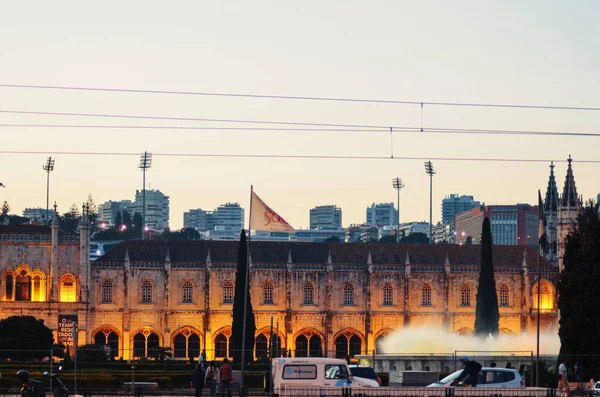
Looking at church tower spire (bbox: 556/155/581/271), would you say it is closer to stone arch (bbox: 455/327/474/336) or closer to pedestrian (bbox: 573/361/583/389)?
stone arch (bbox: 455/327/474/336)

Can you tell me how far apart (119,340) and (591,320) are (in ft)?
135

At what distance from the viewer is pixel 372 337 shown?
9444cm

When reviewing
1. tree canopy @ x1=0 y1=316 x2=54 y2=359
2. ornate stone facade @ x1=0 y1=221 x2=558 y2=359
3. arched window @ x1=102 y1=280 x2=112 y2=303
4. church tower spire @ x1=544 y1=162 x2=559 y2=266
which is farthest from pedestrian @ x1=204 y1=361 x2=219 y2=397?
church tower spire @ x1=544 y1=162 x2=559 y2=266

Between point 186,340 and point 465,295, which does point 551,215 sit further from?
point 186,340

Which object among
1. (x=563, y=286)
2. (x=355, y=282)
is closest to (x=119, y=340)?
(x=355, y=282)

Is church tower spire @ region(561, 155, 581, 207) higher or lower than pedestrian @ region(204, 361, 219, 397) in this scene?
higher

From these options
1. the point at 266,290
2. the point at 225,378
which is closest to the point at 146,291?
the point at 266,290

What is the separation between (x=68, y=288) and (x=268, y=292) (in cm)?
1457

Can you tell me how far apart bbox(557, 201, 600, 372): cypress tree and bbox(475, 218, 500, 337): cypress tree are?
75.2ft

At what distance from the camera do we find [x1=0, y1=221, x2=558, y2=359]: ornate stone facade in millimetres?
90562

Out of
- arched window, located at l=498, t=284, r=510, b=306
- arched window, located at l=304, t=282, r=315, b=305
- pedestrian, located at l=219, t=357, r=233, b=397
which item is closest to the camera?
pedestrian, located at l=219, t=357, r=233, b=397

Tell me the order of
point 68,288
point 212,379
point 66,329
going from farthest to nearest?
A: point 68,288, point 66,329, point 212,379

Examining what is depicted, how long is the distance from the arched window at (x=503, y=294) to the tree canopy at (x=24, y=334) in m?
34.1

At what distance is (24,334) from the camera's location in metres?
81.0
